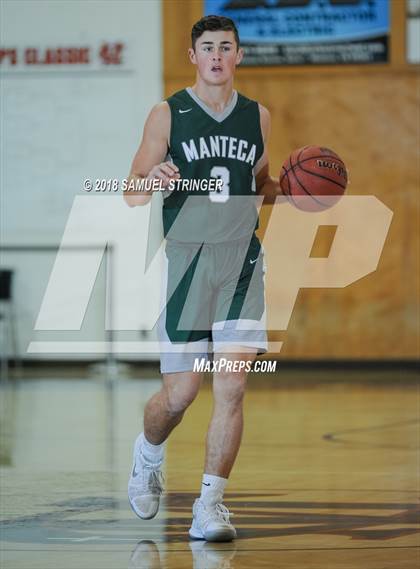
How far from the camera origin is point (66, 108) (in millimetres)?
12477

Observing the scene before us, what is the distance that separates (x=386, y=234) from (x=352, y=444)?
17.4ft

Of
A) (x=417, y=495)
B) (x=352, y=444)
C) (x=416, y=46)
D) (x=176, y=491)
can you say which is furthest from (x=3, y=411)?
(x=416, y=46)

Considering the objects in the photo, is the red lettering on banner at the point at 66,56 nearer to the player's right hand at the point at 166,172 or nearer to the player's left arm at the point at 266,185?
the player's left arm at the point at 266,185

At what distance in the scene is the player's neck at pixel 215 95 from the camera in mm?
4730

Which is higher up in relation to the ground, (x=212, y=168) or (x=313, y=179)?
(x=212, y=168)

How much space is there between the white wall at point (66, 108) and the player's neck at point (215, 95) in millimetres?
7685

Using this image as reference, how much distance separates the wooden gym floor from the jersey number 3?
1228mm

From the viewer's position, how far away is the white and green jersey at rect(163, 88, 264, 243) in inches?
181

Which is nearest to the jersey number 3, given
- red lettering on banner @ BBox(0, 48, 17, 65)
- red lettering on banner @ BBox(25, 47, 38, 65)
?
red lettering on banner @ BBox(25, 47, 38, 65)

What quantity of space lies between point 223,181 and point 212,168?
63 millimetres

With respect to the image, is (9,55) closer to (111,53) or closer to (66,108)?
(66,108)

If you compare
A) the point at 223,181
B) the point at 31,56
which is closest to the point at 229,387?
the point at 223,181

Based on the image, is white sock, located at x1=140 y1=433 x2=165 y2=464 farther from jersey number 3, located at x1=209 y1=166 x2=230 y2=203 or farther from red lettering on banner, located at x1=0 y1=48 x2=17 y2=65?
red lettering on banner, located at x1=0 y1=48 x2=17 y2=65

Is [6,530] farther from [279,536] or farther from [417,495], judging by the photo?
[417,495]
